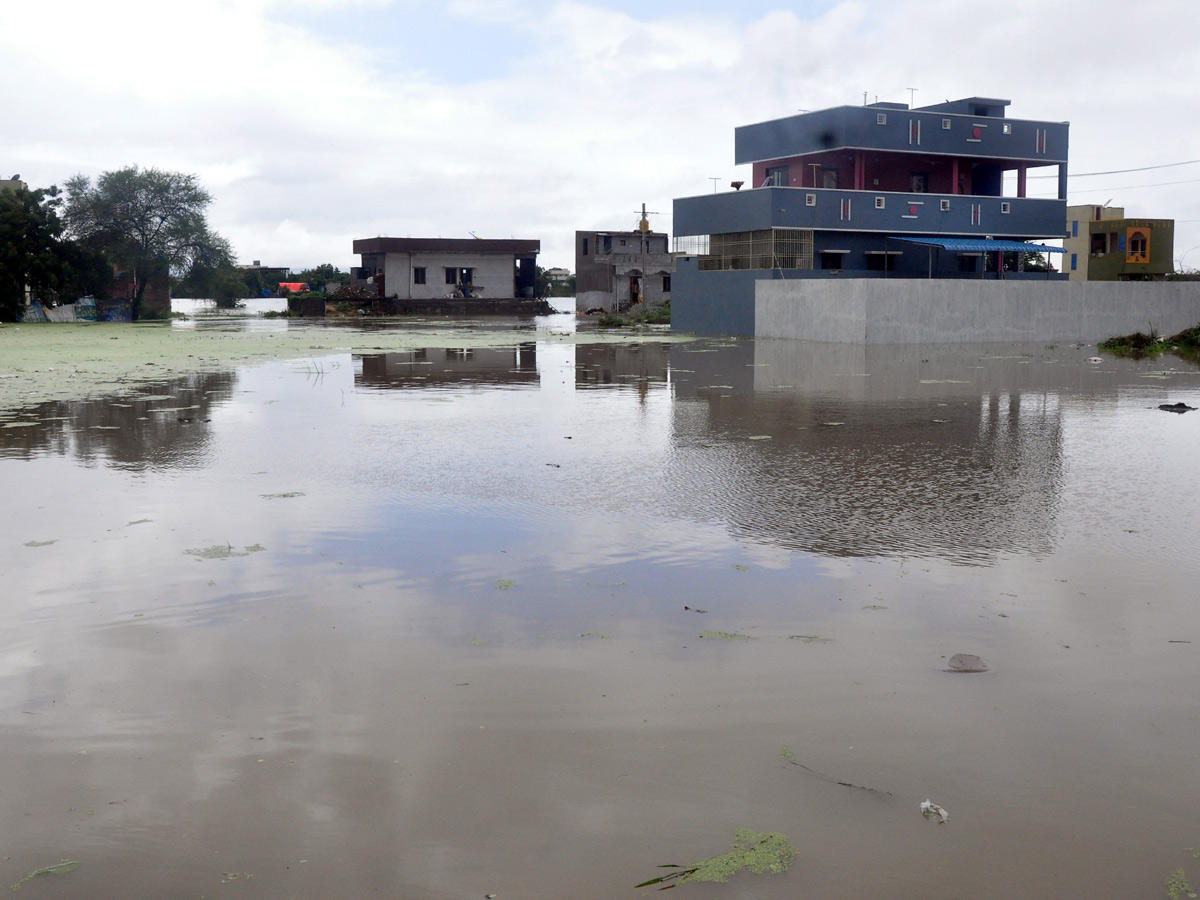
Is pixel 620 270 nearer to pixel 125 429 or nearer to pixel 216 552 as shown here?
pixel 125 429

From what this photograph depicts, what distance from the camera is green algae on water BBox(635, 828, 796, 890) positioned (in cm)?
301

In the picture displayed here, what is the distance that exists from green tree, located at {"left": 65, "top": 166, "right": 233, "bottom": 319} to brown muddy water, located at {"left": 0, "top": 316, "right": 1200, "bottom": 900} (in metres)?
54.1

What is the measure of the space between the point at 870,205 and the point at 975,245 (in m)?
5.00

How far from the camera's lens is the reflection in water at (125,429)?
10.3 meters

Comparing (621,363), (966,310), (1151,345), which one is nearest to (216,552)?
(621,363)

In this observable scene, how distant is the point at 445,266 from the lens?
81.4 metres

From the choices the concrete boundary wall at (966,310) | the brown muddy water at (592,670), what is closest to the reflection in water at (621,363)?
the concrete boundary wall at (966,310)

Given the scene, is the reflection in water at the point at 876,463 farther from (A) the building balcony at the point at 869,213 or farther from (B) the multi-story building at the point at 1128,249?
(B) the multi-story building at the point at 1128,249

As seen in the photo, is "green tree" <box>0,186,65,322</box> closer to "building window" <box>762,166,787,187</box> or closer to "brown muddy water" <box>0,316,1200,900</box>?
"building window" <box>762,166,787,187</box>

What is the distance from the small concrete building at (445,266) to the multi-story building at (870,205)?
3062 cm

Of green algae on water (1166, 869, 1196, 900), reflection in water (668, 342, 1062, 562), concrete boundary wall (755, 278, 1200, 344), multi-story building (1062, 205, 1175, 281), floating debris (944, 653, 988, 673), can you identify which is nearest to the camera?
green algae on water (1166, 869, 1196, 900)

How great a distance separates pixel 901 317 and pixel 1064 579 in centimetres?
2882

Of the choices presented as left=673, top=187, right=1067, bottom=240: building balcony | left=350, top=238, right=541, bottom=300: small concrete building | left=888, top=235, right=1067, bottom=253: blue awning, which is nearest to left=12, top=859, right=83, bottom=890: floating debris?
left=673, top=187, right=1067, bottom=240: building balcony

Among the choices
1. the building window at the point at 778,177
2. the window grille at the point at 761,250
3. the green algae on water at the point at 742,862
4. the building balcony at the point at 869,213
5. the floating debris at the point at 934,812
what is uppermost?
the building window at the point at 778,177
